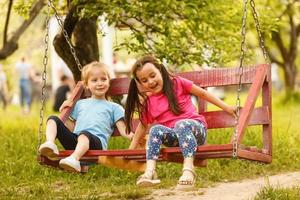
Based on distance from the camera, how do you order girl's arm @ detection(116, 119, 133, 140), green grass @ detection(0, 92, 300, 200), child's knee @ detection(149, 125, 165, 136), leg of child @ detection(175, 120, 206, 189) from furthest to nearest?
green grass @ detection(0, 92, 300, 200)
girl's arm @ detection(116, 119, 133, 140)
child's knee @ detection(149, 125, 165, 136)
leg of child @ detection(175, 120, 206, 189)

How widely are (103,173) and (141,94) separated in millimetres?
2198

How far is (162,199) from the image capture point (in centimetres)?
724

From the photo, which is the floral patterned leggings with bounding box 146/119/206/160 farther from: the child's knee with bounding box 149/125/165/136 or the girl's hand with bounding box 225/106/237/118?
the girl's hand with bounding box 225/106/237/118

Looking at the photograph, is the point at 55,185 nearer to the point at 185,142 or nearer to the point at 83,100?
the point at 83,100

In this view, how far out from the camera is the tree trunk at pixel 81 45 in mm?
9789

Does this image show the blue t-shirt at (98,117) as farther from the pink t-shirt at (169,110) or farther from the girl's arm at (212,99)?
the girl's arm at (212,99)

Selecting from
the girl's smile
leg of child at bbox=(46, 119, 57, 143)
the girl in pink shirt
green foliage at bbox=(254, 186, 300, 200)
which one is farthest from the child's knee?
green foliage at bbox=(254, 186, 300, 200)

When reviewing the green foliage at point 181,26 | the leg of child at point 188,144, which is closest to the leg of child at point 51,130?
the leg of child at point 188,144

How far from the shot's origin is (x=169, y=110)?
6473 mm

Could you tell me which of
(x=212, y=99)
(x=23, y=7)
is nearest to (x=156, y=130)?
(x=212, y=99)

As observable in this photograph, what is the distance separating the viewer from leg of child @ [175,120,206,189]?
5879 millimetres

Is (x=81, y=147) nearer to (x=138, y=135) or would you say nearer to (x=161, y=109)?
(x=138, y=135)

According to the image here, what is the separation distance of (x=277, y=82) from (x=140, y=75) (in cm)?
3428

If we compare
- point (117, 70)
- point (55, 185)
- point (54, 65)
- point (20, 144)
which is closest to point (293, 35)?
point (117, 70)
